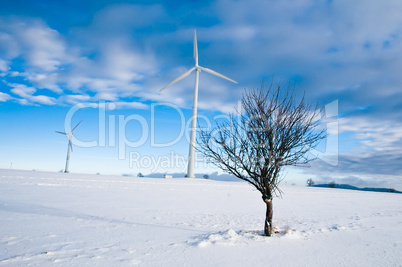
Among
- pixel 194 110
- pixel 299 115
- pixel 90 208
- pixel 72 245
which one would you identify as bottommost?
pixel 90 208

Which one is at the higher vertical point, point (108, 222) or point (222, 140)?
point (222, 140)

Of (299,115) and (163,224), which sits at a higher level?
(299,115)

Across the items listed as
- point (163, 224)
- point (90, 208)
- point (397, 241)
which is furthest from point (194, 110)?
point (397, 241)

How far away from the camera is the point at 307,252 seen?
290 inches

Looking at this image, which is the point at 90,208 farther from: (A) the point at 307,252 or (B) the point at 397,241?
(B) the point at 397,241

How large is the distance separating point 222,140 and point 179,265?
5163 millimetres

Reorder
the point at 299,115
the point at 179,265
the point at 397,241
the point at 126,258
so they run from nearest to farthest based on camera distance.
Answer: the point at 179,265 → the point at 126,258 → the point at 397,241 → the point at 299,115

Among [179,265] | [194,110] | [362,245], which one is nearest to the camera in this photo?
[179,265]

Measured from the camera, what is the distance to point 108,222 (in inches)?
454

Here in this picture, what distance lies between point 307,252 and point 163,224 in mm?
6666

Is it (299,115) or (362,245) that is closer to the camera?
(362,245)

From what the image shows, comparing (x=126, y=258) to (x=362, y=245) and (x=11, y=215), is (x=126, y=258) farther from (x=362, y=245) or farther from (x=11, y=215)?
(x=11, y=215)

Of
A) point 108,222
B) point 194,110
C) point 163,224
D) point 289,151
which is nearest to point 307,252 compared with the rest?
point 289,151

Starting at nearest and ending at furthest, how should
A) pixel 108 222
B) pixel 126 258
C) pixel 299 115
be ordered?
pixel 126 258 → pixel 299 115 → pixel 108 222
